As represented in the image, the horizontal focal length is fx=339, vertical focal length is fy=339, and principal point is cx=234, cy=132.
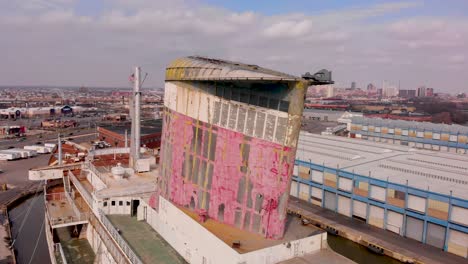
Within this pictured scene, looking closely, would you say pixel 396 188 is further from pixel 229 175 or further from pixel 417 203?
pixel 229 175

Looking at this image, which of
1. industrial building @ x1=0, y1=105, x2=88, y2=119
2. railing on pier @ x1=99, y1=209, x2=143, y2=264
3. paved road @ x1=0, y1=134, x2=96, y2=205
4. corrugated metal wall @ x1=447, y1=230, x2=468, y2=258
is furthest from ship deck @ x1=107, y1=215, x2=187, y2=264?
industrial building @ x1=0, y1=105, x2=88, y2=119

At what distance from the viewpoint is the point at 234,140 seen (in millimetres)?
19891

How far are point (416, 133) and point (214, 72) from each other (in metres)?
78.4

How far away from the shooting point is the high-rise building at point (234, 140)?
18.0 meters

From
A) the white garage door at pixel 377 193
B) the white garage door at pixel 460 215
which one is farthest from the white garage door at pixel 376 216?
the white garage door at pixel 460 215

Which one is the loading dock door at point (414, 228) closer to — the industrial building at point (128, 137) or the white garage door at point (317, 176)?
the white garage door at point (317, 176)

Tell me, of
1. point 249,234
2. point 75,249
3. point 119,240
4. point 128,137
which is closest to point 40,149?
point 128,137

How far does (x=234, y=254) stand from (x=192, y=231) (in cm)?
411

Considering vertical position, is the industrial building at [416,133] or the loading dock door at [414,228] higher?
the industrial building at [416,133]

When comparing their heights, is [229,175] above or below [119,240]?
above

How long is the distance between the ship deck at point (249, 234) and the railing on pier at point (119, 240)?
4112mm

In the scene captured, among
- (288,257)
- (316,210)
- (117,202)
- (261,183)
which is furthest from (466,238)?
(117,202)

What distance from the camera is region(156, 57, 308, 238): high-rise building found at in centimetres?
1795

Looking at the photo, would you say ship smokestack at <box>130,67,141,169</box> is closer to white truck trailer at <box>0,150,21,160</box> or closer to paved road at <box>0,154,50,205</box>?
paved road at <box>0,154,50,205</box>
